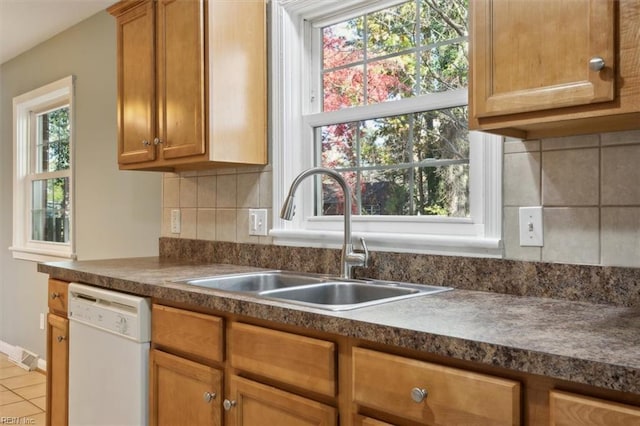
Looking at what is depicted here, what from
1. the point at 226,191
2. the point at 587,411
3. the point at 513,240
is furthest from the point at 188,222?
the point at 587,411

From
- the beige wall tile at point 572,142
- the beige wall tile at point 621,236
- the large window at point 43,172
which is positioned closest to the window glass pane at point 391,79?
the beige wall tile at point 572,142

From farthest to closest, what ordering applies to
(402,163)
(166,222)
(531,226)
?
(166,222) → (402,163) → (531,226)

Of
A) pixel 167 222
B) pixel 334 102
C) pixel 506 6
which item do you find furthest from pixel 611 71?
pixel 167 222

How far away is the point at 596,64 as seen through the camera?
3.67ft

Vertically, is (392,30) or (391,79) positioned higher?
(392,30)

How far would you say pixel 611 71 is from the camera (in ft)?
3.66

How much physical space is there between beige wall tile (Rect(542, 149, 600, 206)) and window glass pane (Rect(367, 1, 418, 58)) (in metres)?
0.79

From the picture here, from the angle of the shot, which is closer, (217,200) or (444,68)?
(444,68)

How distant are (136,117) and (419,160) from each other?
4.48 feet

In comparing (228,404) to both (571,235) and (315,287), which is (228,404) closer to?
(315,287)

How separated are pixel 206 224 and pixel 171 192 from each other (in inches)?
13.4

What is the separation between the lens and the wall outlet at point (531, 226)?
4.98ft

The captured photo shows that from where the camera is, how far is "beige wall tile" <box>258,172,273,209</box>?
7.68 feet

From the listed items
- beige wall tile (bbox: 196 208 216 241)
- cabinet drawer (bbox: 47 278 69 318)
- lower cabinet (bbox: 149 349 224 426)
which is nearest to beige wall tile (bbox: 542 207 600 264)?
lower cabinet (bbox: 149 349 224 426)
